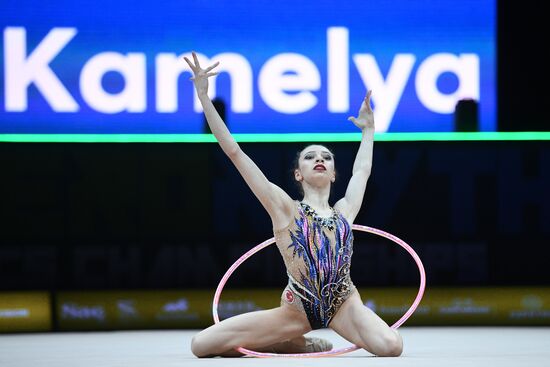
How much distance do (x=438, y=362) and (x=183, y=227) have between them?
367 cm

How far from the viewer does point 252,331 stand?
5266 mm

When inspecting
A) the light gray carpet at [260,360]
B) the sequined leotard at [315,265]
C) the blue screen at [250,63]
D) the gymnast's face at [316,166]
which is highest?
the blue screen at [250,63]

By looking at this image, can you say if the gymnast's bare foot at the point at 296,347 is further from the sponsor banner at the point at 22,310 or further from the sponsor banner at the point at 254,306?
the sponsor banner at the point at 22,310

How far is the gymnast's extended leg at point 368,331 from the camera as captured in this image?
5176 millimetres

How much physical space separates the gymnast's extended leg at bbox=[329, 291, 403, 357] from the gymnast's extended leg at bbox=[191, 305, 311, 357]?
206 millimetres

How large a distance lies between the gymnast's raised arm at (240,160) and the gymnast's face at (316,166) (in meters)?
0.19

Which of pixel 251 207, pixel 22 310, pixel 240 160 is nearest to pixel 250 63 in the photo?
pixel 251 207

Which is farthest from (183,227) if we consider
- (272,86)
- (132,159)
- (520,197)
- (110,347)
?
(520,197)

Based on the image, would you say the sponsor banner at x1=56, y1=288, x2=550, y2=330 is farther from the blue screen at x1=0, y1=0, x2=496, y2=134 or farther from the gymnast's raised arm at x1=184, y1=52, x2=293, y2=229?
the gymnast's raised arm at x1=184, y1=52, x2=293, y2=229

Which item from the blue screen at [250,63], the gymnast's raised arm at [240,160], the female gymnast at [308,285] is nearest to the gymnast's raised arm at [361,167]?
the female gymnast at [308,285]

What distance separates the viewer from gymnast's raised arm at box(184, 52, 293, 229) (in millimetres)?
5039

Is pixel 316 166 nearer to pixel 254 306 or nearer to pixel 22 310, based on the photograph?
pixel 254 306

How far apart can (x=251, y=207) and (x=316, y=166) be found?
9.99ft

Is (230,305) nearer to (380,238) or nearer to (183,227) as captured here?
(183,227)
